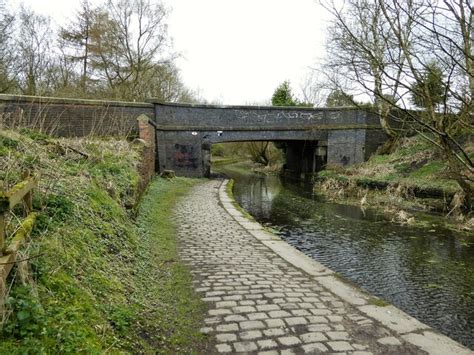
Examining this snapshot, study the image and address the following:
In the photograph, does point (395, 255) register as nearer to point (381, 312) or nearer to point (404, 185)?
point (381, 312)

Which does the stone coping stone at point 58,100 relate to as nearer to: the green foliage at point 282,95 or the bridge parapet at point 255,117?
the bridge parapet at point 255,117

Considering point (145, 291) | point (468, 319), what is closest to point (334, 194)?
point (468, 319)

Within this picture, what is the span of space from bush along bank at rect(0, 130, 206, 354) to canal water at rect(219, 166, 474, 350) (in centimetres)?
309

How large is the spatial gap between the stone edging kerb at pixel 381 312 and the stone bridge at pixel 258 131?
Answer: 12747 millimetres

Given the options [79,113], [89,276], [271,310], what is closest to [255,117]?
[79,113]

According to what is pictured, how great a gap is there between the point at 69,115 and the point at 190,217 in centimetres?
917

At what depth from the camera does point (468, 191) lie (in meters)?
11.0

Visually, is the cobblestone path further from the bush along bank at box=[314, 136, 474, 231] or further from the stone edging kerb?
the bush along bank at box=[314, 136, 474, 231]

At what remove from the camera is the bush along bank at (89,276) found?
2.47 meters

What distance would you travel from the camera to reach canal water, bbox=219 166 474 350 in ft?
16.4

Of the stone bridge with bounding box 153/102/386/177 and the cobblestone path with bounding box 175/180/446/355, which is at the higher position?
the stone bridge with bounding box 153/102/386/177

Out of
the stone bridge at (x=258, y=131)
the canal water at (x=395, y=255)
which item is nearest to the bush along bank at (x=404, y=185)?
the canal water at (x=395, y=255)

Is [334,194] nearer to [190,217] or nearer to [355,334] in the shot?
[190,217]

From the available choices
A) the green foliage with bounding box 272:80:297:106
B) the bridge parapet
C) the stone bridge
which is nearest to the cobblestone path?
the stone bridge
